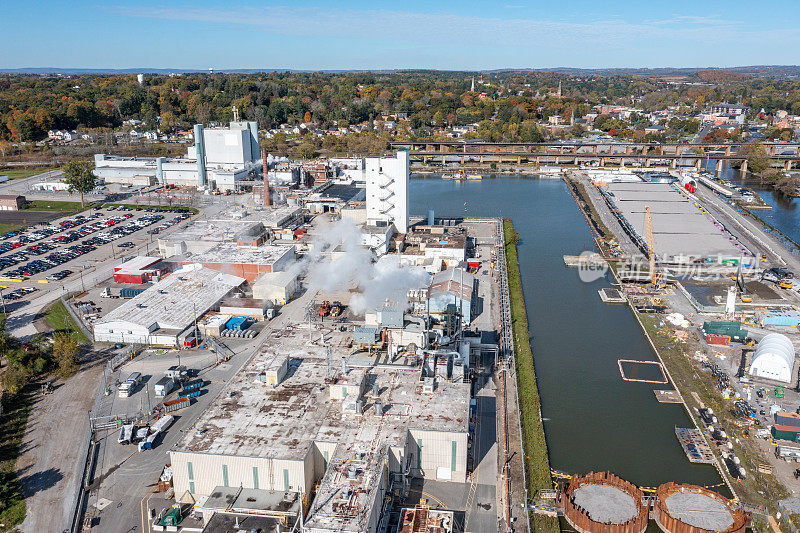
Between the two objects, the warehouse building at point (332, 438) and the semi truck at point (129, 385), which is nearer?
the warehouse building at point (332, 438)

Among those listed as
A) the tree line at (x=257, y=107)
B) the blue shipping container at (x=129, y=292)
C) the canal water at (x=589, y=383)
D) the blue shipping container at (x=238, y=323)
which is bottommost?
the canal water at (x=589, y=383)

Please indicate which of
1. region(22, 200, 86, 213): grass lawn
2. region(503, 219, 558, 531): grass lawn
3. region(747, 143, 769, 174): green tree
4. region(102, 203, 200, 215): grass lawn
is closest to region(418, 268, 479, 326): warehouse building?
region(503, 219, 558, 531): grass lawn

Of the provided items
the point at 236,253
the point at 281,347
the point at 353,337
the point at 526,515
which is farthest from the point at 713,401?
the point at 236,253

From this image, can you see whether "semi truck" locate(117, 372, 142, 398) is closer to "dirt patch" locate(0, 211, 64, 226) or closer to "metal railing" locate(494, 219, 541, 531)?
"metal railing" locate(494, 219, 541, 531)

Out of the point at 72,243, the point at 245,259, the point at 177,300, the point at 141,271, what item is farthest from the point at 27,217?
the point at 177,300

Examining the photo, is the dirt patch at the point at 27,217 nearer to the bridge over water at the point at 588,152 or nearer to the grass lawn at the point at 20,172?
the grass lawn at the point at 20,172

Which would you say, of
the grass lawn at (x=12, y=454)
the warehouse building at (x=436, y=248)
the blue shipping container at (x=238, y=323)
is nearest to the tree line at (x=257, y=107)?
the warehouse building at (x=436, y=248)

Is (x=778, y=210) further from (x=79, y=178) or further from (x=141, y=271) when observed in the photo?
(x=79, y=178)
